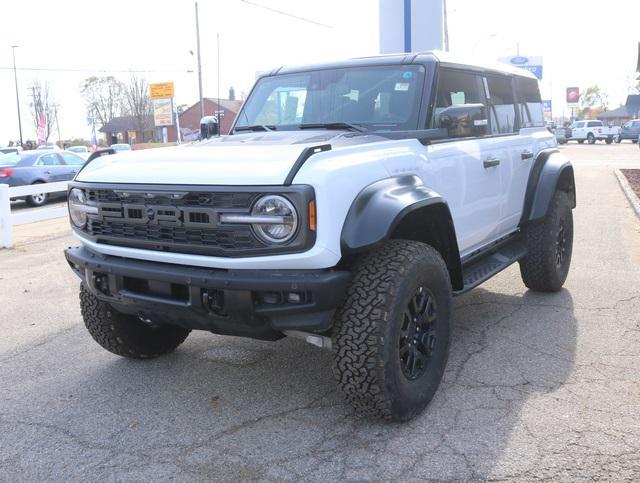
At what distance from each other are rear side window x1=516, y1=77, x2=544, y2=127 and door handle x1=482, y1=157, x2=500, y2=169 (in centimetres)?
107

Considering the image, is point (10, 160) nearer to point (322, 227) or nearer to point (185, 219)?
point (185, 219)

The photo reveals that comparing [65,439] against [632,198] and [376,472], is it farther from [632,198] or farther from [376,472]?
[632,198]

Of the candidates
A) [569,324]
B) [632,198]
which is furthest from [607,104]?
[569,324]

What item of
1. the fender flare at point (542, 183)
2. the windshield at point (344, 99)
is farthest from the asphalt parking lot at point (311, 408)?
the windshield at point (344, 99)

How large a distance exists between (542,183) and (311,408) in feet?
9.86

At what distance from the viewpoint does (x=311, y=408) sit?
358cm

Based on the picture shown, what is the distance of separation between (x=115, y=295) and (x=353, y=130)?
1764 millimetres

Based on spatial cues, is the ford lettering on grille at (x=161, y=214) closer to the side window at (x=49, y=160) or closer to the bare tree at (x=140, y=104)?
the side window at (x=49, y=160)

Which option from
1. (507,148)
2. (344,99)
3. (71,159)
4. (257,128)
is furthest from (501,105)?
(71,159)

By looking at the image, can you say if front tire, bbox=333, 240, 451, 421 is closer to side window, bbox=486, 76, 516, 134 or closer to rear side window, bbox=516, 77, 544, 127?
side window, bbox=486, 76, 516, 134

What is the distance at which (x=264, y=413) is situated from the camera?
11.6 feet

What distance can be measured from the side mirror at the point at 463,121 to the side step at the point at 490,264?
0.96m

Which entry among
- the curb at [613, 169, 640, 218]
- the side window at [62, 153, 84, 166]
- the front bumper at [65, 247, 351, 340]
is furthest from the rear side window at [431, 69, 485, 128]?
the side window at [62, 153, 84, 166]

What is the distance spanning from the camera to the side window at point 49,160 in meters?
17.2
